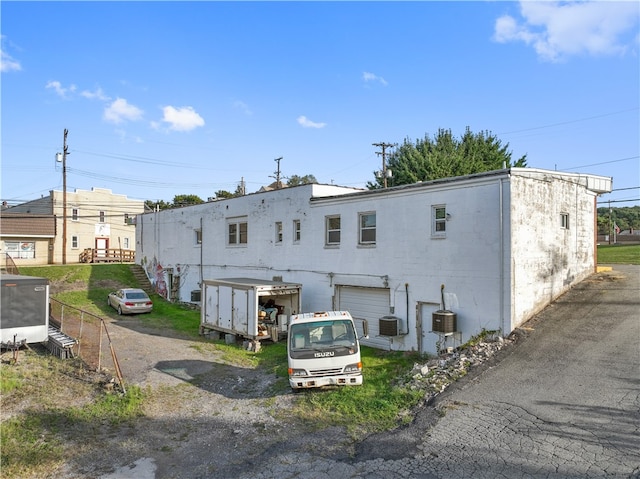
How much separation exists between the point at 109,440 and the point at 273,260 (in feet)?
48.8

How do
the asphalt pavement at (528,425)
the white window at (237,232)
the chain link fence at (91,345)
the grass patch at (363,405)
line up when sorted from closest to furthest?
the asphalt pavement at (528,425), the grass patch at (363,405), the chain link fence at (91,345), the white window at (237,232)

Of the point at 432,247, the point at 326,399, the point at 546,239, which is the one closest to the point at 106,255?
the point at 432,247

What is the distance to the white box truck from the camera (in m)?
18.5

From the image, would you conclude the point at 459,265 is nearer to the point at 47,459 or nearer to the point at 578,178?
the point at 578,178

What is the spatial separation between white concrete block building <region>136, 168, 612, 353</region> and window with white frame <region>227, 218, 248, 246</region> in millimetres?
723

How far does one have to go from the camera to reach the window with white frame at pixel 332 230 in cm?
2081

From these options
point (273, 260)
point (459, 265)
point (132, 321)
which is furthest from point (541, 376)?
point (132, 321)

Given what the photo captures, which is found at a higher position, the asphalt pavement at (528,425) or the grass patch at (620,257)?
the grass patch at (620,257)

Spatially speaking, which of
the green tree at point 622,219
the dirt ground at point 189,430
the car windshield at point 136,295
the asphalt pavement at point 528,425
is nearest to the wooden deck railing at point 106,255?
the car windshield at point 136,295

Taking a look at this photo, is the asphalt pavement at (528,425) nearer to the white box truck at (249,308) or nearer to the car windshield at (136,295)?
the white box truck at (249,308)

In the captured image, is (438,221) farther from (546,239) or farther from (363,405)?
(363,405)

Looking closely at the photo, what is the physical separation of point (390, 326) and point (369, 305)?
2197mm

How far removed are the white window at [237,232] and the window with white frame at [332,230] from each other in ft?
21.0

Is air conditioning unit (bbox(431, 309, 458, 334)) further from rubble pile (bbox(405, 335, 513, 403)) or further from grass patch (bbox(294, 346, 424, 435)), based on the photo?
grass patch (bbox(294, 346, 424, 435))
